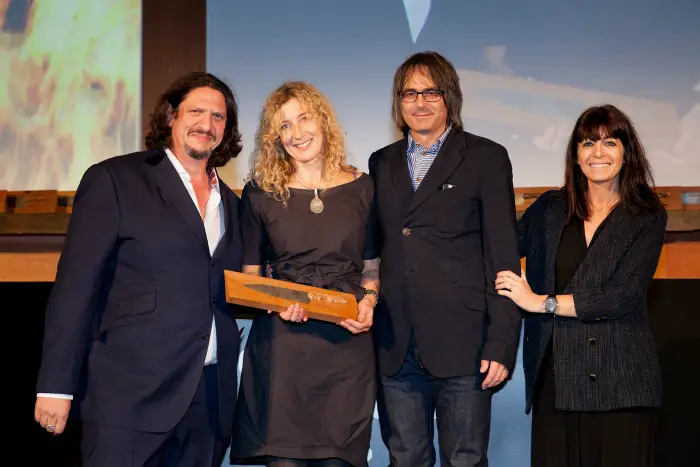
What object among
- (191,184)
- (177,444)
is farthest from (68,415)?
(191,184)

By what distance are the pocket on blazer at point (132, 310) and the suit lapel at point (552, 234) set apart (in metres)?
1.26

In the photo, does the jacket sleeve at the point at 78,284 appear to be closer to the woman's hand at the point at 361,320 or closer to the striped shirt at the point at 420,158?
the woman's hand at the point at 361,320

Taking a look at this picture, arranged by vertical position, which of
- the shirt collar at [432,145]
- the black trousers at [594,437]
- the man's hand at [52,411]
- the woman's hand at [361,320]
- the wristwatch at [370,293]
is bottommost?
the black trousers at [594,437]

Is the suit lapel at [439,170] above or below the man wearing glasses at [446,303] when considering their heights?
above

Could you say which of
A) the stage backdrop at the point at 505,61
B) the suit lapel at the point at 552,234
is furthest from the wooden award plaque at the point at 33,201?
the suit lapel at the point at 552,234

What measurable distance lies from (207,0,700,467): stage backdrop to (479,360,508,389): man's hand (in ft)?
6.93

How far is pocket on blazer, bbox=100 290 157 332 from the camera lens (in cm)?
220

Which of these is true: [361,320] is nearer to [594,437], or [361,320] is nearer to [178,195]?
[178,195]

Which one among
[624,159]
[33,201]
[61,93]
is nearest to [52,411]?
[624,159]

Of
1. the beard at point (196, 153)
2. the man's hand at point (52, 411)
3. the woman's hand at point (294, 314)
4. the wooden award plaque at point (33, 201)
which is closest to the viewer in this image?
the man's hand at point (52, 411)

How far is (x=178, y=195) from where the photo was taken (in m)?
2.31

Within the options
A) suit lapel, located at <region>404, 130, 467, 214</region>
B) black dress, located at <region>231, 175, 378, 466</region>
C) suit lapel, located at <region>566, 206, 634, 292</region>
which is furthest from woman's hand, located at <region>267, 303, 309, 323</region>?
suit lapel, located at <region>566, 206, 634, 292</region>

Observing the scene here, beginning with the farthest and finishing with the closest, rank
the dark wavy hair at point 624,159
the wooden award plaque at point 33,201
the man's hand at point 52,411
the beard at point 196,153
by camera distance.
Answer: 1. the wooden award plaque at point 33,201
2. the dark wavy hair at point 624,159
3. the beard at point 196,153
4. the man's hand at point 52,411

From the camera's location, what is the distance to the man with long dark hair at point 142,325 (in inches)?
84.4
